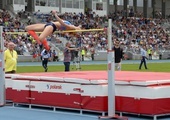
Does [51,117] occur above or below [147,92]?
below

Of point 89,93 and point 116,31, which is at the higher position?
point 116,31

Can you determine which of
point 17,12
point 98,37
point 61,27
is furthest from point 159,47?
point 61,27

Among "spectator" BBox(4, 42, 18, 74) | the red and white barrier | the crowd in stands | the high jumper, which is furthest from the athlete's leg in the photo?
the crowd in stands

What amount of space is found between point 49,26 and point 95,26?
37806 millimetres

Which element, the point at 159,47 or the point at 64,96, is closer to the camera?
the point at 64,96

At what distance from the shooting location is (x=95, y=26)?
49156 mm

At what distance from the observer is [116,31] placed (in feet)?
161

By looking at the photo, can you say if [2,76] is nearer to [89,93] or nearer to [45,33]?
[45,33]

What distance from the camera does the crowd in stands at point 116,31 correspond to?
3684cm

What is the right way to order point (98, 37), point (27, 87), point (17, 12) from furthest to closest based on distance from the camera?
point (17, 12) < point (98, 37) < point (27, 87)

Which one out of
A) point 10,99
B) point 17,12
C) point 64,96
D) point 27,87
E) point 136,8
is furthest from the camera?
point 136,8

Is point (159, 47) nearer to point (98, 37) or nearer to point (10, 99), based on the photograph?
point (98, 37)

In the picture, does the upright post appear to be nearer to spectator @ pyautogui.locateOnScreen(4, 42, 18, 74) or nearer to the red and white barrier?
the red and white barrier

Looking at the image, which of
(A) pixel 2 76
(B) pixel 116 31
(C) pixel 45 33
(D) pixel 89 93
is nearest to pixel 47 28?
(C) pixel 45 33
